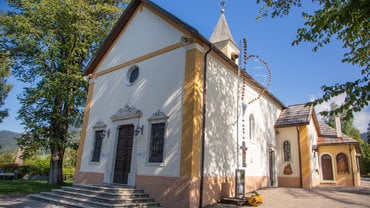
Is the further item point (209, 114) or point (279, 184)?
point (279, 184)

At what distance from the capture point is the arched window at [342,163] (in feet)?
67.1

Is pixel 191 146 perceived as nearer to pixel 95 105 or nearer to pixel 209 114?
pixel 209 114

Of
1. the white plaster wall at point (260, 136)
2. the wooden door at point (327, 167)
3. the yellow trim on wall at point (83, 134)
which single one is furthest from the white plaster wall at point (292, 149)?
the yellow trim on wall at point (83, 134)

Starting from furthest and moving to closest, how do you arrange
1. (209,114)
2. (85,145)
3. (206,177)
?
(85,145), (209,114), (206,177)

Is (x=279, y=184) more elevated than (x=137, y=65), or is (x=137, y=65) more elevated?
(x=137, y=65)

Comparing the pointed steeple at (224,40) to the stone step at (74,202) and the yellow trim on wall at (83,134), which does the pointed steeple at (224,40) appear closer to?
the yellow trim on wall at (83,134)

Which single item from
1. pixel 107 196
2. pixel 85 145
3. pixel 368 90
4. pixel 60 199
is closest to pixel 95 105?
pixel 85 145

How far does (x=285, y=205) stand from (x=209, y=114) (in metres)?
4.64

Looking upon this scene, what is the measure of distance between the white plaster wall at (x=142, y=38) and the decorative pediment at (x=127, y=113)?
285cm

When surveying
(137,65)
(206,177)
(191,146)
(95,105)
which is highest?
(137,65)

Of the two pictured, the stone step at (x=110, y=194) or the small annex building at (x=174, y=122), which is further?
the small annex building at (x=174, y=122)

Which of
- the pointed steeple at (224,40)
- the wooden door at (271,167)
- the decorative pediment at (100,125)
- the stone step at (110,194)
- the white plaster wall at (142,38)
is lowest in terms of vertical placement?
the stone step at (110,194)

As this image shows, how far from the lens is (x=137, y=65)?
43.8 feet

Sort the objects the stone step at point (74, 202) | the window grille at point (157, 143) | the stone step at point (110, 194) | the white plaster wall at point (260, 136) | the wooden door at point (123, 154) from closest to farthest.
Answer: the stone step at point (74, 202)
the stone step at point (110, 194)
the window grille at point (157, 143)
the wooden door at point (123, 154)
the white plaster wall at point (260, 136)
